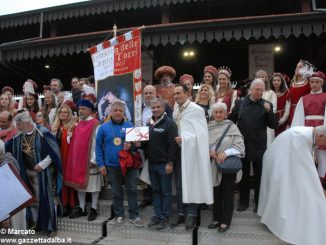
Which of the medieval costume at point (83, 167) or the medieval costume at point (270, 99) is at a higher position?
the medieval costume at point (270, 99)

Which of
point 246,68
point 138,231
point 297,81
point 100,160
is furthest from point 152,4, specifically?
point 138,231

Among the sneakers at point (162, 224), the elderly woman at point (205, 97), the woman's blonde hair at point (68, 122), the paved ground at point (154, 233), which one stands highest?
the elderly woman at point (205, 97)

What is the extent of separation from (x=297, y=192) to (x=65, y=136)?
3.55 meters

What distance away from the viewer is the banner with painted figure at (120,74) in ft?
18.9

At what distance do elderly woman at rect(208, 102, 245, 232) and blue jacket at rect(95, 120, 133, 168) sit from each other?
128 centimetres

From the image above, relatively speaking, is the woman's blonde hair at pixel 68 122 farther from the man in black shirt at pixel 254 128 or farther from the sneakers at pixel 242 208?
the sneakers at pixel 242 208

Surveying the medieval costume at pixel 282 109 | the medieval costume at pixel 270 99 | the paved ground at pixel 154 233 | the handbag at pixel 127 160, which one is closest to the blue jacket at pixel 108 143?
the handbag at pixel 127 160

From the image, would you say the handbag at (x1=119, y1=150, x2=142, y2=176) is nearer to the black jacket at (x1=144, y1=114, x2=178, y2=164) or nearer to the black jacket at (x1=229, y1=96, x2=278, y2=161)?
the black jacket at (x1=144, y1=114, x2=178, y2=164)

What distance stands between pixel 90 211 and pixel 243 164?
242cm

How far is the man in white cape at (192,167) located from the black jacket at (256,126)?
2.05ft

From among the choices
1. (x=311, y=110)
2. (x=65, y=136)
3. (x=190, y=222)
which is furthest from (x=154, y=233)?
(x=311, y=110)

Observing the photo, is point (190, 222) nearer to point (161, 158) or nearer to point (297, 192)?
point (161, 158)

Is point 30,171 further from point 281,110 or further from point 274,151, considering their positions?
point 281,110

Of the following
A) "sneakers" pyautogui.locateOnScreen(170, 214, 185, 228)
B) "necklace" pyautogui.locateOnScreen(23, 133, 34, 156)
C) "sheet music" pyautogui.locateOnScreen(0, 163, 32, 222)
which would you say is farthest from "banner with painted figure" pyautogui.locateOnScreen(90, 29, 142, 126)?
"sheet music" pyautogui.locateOnScreen(0, 163, 32, 222)
